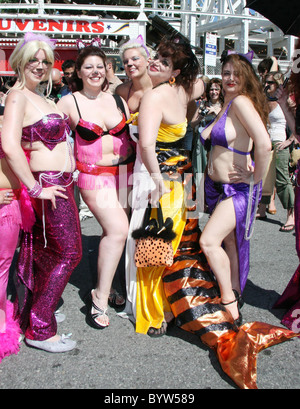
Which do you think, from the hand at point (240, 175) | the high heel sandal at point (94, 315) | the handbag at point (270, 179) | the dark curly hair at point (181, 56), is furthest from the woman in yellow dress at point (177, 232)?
the handbag at point (270, 179)

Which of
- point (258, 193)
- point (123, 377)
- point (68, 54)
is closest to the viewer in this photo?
point (123, 377)

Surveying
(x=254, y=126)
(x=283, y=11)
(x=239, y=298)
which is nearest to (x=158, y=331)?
(x=239, y=298)

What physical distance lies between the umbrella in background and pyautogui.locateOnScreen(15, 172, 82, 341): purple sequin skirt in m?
1.91

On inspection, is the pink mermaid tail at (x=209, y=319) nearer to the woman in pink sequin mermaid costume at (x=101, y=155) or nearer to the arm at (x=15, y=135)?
the woman in pink sequin mermaid costume at (x=101, y=155)

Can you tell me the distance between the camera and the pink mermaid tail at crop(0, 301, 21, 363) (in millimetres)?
2590

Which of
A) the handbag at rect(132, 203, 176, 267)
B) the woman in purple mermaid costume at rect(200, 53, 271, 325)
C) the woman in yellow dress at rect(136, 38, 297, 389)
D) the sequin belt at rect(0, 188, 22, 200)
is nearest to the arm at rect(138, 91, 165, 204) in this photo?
the woman in yellow dress at rect(136, 38, 297, 389)

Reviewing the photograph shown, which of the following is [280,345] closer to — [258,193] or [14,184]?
[258,193]

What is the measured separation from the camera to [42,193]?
2494 millimetres

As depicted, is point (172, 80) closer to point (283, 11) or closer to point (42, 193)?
point (283, 11)

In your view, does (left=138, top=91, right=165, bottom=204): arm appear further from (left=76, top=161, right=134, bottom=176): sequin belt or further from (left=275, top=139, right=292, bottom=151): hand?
(left=275, top=139, right=292, bottom=151): hand

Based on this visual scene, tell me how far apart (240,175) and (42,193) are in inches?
54.0
